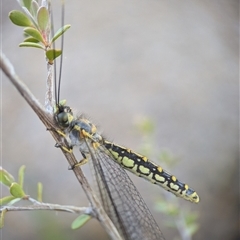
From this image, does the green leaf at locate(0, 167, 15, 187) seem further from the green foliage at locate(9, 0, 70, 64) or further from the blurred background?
the blurred background

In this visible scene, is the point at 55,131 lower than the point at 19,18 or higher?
lower

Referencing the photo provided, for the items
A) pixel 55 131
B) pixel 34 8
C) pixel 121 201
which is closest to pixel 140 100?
pixel 121 201

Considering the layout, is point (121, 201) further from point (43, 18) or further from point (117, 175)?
point (43, 18)

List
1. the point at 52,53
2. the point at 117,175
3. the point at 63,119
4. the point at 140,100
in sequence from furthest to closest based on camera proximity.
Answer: the point at 140,100 → the point at 117,175 → the point at 63,119 → the point at 52,53

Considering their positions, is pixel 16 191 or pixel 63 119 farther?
pixel 63 119

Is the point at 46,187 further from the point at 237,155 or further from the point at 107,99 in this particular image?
the point at 237,155

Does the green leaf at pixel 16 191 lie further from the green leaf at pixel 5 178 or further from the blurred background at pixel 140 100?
the blurred background at pixel 140 100
